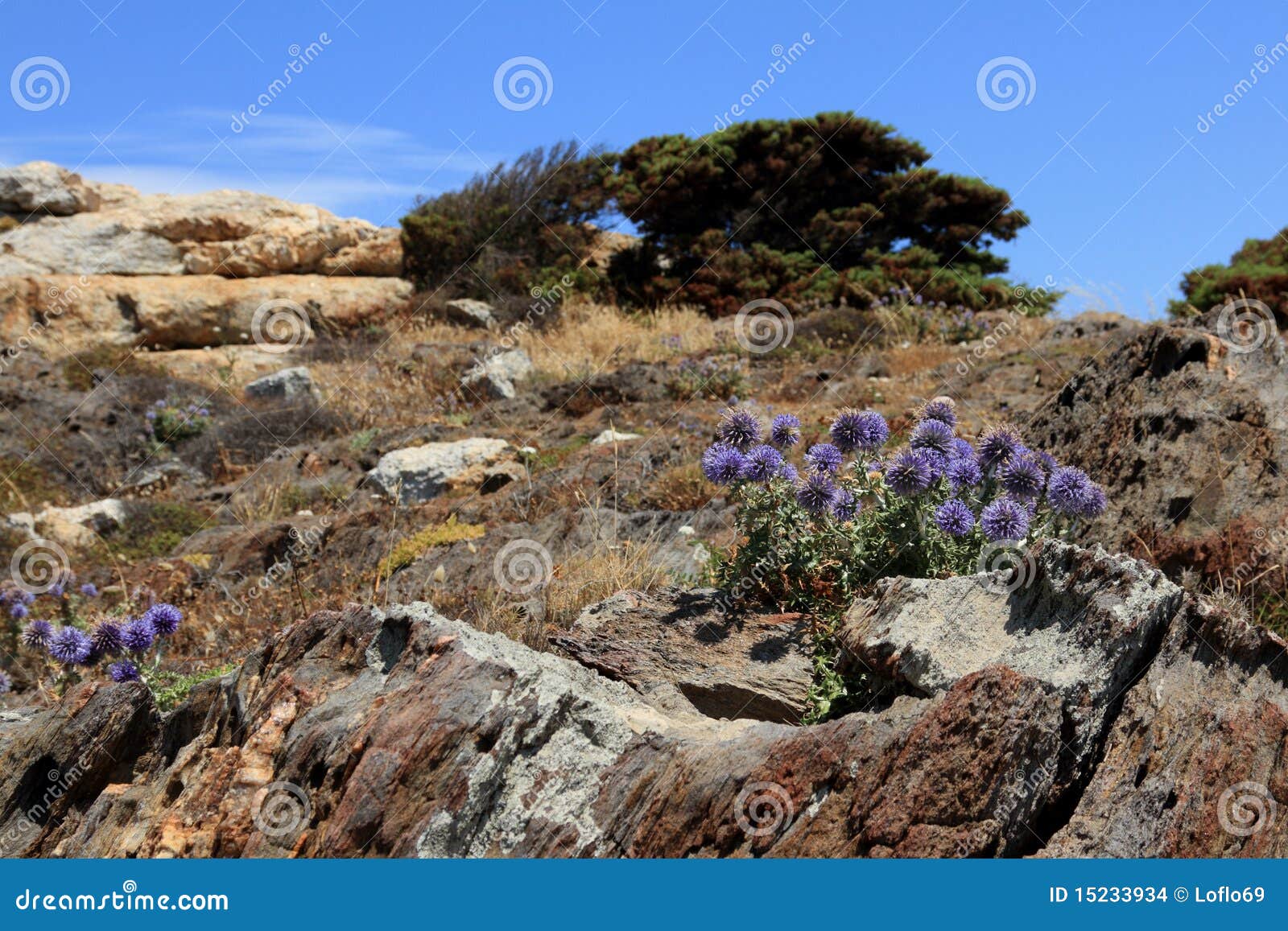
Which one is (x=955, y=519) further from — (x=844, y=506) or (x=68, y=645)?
(x=68, y=645)

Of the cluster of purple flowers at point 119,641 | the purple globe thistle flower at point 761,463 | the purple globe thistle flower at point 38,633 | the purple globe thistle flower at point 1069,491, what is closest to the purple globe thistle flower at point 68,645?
the cluster of purple flowers at point 119,641

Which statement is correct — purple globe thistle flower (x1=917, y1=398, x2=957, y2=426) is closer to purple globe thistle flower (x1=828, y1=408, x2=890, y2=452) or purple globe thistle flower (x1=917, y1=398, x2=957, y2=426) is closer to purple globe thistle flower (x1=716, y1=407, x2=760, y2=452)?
purple globe thistle flower (x1=828, y1=408, x2=890, y2=452)

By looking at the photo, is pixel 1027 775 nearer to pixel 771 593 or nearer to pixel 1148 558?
pixel 771 593

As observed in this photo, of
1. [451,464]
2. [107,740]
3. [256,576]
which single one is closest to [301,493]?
[451,464]

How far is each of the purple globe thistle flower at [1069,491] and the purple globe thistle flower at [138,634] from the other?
4.33 m

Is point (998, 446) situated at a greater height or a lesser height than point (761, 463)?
greater

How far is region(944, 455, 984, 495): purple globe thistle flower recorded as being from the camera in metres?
5.07

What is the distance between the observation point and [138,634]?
18.5 ft

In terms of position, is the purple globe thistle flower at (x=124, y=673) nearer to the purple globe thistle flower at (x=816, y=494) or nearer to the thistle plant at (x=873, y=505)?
the thistle plant at (x=873, y=505)

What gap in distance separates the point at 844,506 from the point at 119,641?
366 centimetres

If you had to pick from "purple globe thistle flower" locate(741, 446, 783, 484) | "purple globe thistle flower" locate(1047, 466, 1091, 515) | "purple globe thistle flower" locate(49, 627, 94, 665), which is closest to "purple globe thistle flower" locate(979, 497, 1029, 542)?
"purple globe thistle flower" locate(1047, 466, 1091, 515)

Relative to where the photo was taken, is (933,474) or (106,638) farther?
(106,638)

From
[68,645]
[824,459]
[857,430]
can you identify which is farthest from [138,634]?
[857,430]

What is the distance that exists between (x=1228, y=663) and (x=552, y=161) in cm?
2238
